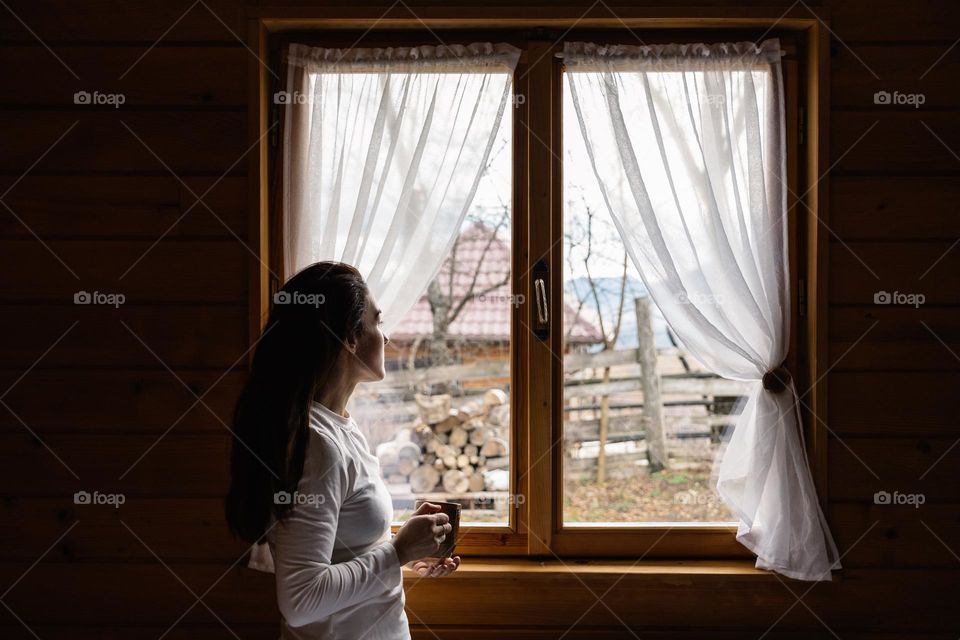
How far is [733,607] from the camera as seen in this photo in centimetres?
194

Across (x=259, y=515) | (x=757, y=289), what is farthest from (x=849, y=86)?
(x=259, y=515)

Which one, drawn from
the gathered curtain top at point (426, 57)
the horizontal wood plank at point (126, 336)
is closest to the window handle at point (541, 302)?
the gathered curtain top at point (426, 57)

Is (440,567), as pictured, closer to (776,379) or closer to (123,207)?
(776,379)

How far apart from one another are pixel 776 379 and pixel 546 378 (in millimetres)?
622

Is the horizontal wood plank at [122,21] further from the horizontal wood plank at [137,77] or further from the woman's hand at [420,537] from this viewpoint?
the woman's hand at [420,537]

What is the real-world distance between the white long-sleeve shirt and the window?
0.61 metres

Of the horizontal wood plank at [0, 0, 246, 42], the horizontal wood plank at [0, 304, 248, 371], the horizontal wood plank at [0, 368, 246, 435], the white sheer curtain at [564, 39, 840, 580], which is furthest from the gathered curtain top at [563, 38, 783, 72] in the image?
the horizontal wood plank at [0, 368, 246, 435]

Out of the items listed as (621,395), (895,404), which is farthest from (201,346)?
(895,404)

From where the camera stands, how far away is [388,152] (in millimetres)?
1952

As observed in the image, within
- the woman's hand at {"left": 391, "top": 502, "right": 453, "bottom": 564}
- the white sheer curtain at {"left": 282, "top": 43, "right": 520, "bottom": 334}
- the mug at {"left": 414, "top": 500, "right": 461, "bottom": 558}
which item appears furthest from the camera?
the white sheer curtain at {"left": 282, "top": 43, "right": 520, "bottom": 334}

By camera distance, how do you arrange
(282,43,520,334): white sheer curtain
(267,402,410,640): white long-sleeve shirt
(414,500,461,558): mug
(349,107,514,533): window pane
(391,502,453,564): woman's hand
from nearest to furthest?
(267,402,410,640): white long-sleeve shirt → (391,502,453,564): woman's hand → (414,500,461,558): mug → (282,43,520,334): white sheer curtain → (349,107,514,533): window pane

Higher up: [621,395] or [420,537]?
[621,395]

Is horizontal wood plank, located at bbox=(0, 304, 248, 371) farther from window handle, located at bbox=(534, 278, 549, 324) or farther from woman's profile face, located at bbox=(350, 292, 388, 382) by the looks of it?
window handle, located at bbox=(534, 278, 549, 324)

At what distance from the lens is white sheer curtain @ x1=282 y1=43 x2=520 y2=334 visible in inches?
76.1
